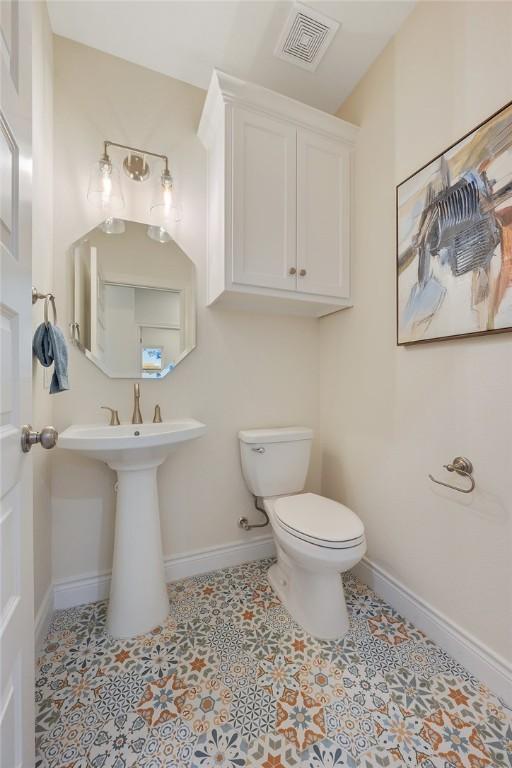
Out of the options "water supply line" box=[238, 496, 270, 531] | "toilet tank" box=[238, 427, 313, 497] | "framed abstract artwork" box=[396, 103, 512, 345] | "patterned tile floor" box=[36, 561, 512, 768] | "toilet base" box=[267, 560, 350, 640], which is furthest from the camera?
"water supply line" box=[238, 496, 270, 531]

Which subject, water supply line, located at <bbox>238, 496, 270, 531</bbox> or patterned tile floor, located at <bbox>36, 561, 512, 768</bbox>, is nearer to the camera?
patterned tile floor, located at <bbox>36, 561, 512, 768</bbox>

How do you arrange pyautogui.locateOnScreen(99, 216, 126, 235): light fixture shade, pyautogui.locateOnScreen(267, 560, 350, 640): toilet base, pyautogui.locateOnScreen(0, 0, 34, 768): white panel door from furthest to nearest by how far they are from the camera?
pyautogui.locateOnScreen(99, 216, 126, 235): light fixture shade, pyautogui.locateOnScreen(267, 560, 350, 640): toilet base, pyautogui.locateOnScreen(0, 0, 34, 768): white panel door

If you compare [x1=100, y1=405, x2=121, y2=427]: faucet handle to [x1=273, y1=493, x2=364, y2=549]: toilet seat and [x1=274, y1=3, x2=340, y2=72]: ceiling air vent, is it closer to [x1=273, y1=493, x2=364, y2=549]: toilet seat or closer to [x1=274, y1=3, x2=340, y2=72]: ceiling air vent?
[x1=273, y1=493, x2=364, y2=549]: toilet seat

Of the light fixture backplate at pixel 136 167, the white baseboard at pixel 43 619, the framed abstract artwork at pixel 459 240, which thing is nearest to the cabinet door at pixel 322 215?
the framed abstract artwork at pixel 459 240

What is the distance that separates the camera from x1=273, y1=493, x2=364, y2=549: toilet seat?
1214mm

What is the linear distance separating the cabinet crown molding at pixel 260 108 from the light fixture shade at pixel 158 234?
54cm

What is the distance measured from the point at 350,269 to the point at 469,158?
0.66 metres

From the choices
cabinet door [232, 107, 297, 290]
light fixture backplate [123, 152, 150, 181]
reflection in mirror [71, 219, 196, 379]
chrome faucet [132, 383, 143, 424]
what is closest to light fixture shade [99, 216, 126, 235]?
reflection in mirror [71, 219, 196, 379]

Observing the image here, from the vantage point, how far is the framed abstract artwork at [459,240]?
1030mm

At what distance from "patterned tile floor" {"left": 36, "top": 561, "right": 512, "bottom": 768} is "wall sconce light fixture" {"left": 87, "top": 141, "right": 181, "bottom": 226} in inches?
71.9

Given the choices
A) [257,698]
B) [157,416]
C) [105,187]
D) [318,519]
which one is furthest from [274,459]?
[105,187]

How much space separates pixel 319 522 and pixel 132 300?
4.47 feet

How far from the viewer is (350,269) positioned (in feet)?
5.60

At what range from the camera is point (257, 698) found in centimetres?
104
